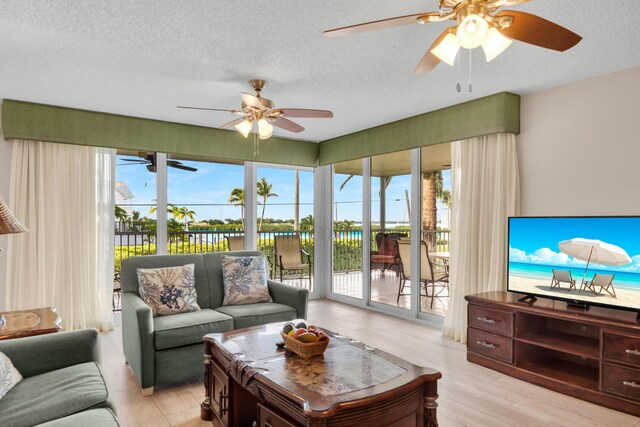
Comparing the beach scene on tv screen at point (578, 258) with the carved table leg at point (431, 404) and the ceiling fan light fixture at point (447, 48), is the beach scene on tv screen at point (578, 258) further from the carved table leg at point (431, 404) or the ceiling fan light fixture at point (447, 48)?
the ceiling fan light fixture at point (447, 48)

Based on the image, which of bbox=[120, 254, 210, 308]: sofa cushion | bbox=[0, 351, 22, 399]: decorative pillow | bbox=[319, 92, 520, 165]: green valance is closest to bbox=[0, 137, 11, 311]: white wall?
bbox=[120, 254, 210, 308]: sofa cushion

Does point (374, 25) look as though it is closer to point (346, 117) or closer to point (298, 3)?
point (298, 3)

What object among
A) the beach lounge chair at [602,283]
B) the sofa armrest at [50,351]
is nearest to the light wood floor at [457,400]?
the sofa armrest at [50,351]

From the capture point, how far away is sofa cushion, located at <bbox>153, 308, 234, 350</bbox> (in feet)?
9.56

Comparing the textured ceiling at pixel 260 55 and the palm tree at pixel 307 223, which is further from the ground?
the textured ceiling at pixel 260 55

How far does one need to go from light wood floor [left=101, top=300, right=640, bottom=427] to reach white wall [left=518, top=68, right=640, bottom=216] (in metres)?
1.50

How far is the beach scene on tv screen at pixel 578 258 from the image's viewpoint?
2814 millimetres

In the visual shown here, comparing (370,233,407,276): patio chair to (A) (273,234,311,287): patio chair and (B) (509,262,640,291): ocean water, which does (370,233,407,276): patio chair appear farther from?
(B) (509,262,640,291): ocean water

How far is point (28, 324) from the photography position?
7.63 feet

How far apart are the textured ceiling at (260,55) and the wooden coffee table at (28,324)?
1764mm

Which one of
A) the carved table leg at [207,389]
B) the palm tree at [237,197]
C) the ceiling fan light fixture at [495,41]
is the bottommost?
the carved table leg at [207,389]

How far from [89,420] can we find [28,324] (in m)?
1.01

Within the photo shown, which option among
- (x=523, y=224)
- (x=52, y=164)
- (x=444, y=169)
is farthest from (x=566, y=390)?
(x=52, y=164)

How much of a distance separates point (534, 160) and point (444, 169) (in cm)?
108
